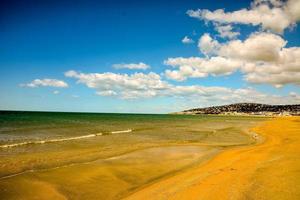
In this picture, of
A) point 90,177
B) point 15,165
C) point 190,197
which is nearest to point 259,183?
point 190,197

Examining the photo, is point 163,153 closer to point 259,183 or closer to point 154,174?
point 154,174

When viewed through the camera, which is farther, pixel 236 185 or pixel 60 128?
pixel 60 128

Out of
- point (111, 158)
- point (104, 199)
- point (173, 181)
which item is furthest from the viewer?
point (111, 158)

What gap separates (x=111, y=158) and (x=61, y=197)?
6.57 metres

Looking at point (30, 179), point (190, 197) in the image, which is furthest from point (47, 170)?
point (190, 197)

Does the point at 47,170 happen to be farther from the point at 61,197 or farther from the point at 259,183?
the point at 259,183

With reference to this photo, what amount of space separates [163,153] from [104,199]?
9331 millimetres

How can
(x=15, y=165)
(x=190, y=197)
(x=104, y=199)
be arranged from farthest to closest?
1. (x=15, y=165)
2. (x=104, y=199)
3. (x=190, y=197)

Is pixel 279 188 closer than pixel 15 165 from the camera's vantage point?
Yes

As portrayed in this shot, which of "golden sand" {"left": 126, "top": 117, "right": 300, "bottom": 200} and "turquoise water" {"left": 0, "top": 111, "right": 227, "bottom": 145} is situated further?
"turquoise water" {"left": 0, "top": 111, "right": 227, "bottom": 145}

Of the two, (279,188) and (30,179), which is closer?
(279,188)

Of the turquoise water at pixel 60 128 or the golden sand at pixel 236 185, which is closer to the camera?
the golden sand at pixel 236 185

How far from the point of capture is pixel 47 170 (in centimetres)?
1232

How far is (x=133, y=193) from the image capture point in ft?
31.3
